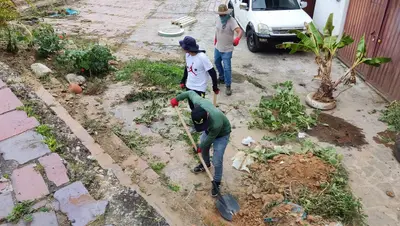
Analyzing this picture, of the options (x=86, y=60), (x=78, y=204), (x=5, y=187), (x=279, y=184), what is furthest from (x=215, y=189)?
(x=86, y=60)

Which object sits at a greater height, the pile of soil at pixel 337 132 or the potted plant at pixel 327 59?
the potted plant at pixel 327 59

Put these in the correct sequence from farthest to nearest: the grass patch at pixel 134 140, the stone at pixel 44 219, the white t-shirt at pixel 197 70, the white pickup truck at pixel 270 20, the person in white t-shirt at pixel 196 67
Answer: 1. the white pickup truck at pixel 270 20
2. the grass patch at pixel 134 140
3. the white t-shirt at pixel 197 70
4. the person in white t-shirt at pixel 196 67
5. the stone at pixel 44 219

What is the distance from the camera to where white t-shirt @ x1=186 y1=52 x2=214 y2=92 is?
209 inches

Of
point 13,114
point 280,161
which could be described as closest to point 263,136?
point 280,161

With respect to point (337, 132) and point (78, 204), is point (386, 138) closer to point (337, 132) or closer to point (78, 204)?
point (337, 132)

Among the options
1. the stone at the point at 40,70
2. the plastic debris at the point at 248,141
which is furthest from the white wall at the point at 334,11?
the stone at the point at 40,70

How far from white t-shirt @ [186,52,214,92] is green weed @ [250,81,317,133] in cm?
151

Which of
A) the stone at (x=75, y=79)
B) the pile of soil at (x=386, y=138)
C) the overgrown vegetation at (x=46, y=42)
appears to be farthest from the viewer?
the overgrown vegetation at (x=46, y=42)

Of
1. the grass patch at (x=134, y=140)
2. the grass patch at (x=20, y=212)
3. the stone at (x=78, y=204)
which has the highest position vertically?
the grass patch at (x=20, y=212)

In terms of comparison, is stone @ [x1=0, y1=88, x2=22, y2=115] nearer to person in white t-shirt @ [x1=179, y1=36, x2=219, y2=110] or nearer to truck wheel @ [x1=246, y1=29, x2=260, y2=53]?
person in white t-shirt @ [x1=179, y1=36, x2=219, y2=110]

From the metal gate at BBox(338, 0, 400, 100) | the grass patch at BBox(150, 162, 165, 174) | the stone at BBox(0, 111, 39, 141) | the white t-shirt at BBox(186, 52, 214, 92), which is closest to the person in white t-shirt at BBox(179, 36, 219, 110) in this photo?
the white t-shirt at BBox(186, 52, 214, 92)

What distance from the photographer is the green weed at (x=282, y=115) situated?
6262mm

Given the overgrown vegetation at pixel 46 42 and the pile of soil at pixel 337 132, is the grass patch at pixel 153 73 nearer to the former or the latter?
the overgrown vegetation at pixel 46 42

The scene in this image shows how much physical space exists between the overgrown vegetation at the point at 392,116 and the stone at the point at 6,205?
265 inches
